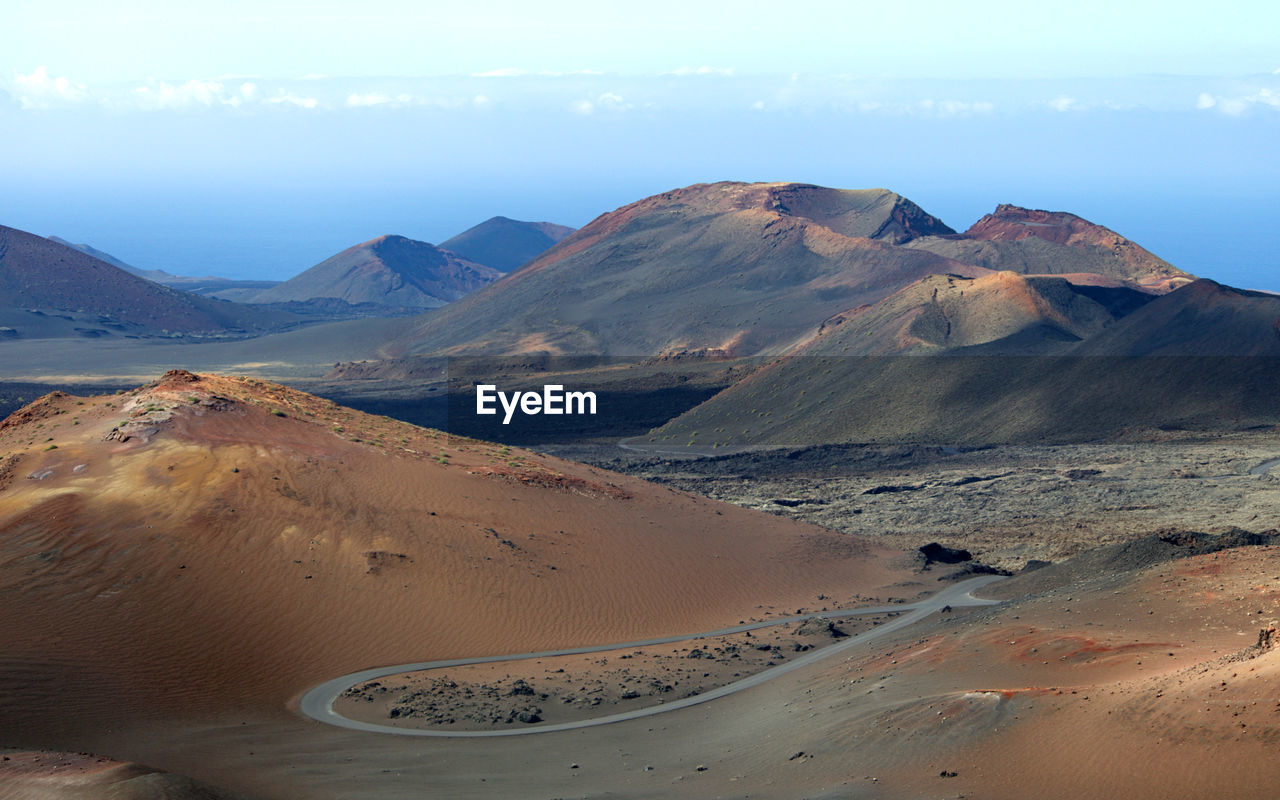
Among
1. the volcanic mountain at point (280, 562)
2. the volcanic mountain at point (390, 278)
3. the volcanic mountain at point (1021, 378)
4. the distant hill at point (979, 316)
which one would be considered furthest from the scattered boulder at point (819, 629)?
the volcanic mountain at point (390, 278)

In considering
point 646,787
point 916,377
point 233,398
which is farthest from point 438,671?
point 916,377

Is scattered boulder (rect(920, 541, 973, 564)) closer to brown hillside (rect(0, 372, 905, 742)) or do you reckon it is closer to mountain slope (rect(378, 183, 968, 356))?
brown hillside (rect(0, 372, 905, 742))

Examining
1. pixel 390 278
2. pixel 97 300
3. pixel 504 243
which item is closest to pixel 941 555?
pixel 97 300

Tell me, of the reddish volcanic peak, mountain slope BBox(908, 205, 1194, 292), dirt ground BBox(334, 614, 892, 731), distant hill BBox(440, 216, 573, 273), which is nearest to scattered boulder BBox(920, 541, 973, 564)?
dirt ground BBox(334, 614, 892, 731)

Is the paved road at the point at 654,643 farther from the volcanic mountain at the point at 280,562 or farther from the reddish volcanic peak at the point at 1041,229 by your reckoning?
the reddish volcanic peak at the point at 1041,229

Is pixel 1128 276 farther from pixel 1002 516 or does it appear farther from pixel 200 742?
pixel 200 742
